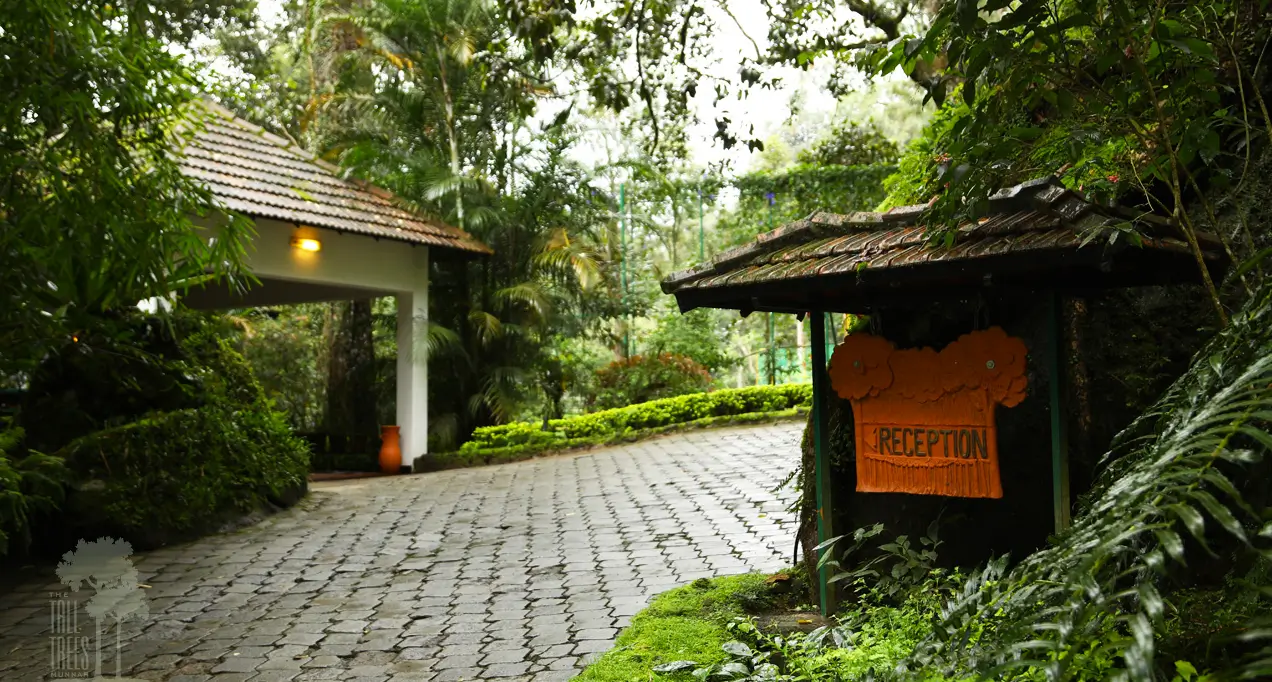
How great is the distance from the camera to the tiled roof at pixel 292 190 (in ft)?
37.0

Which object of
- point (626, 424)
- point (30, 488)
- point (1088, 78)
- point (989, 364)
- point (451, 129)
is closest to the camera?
point (1088, 78)

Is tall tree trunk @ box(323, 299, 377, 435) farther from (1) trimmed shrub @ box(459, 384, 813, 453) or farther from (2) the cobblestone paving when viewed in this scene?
(2) the cobblestone paving

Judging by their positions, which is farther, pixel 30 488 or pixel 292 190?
pixel 292 190

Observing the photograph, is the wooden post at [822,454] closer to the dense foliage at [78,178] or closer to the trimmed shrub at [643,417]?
the dense foliage at [78,178]

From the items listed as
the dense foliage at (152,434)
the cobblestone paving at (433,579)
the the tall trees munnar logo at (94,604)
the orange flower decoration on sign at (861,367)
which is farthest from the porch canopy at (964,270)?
the dense foliage at (152,434)

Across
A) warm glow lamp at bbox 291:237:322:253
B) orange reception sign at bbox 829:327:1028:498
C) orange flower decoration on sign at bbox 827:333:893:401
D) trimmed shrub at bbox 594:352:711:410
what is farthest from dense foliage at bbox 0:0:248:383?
trimmed shrub at bbox 594:352:711:410

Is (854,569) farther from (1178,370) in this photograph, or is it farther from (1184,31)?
(1184,31)

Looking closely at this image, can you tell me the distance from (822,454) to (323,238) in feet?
32.0

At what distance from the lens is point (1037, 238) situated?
3457 millimetres

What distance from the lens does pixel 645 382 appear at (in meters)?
17.9

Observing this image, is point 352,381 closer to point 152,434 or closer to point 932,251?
point 152,434

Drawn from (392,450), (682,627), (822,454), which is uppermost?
(822,454)

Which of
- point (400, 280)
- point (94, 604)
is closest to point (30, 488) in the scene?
point (94, 604)

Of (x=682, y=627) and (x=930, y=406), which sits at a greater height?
(x=930, y=406)
